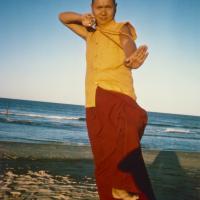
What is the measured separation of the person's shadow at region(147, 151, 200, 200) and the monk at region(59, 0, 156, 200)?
3.44m

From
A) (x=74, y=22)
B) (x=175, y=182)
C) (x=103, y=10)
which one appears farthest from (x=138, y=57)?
(x=175, y=182)

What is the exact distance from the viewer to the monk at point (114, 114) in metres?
2.24

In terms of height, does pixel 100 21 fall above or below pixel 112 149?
above

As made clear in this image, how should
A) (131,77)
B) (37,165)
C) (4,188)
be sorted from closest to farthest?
(131,77)
(4,188)
(37,165)

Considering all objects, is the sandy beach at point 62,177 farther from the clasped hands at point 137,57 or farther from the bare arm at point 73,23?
the clasped hands at point 137,57

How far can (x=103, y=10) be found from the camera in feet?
7.73

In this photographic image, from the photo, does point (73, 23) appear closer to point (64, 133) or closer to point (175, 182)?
point (175, 182)

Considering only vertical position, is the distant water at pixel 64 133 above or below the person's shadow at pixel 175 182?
below

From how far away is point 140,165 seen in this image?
7.56ft

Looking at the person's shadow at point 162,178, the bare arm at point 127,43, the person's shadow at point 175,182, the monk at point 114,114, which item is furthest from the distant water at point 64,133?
the bare arm at point 127,43

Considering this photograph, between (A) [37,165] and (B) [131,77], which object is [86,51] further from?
(A) [37,165]

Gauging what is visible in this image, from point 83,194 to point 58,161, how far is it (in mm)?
3114

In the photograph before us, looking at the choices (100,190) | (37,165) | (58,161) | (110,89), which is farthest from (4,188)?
(110,89)

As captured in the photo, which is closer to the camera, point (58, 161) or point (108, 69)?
point (108, 69)
